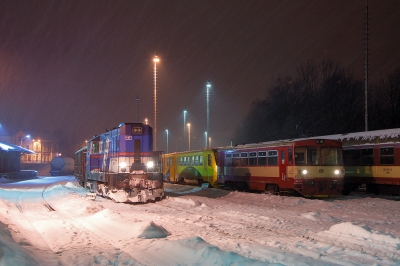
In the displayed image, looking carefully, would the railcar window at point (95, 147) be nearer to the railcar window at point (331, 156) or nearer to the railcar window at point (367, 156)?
the railcar window at point (331, 156)

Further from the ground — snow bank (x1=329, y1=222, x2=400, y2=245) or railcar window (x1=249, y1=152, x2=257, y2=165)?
railcar window (x1=249, y1=152, x2=257, y2=165)

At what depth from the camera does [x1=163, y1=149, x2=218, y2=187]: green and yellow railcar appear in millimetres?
29641

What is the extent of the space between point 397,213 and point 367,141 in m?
10.1

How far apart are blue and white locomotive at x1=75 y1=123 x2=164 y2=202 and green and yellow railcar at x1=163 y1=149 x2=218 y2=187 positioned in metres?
8.09

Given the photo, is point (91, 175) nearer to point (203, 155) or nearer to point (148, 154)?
point (148, 154)

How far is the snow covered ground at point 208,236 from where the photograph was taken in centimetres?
795

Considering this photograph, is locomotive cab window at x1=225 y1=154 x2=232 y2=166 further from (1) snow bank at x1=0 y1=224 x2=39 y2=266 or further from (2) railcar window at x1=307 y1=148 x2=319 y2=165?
(1) snow bank at x1=0 y1=224 x2=39 y2=266

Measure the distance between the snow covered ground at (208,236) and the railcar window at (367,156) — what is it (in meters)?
7.17

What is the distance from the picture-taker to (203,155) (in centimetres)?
3089

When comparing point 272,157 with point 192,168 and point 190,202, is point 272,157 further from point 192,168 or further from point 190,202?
point 192,168

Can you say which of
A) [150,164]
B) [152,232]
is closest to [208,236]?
[152,232]

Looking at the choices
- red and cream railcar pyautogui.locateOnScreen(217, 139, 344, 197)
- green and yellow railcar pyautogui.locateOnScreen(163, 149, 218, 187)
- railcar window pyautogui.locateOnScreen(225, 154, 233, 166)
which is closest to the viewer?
red and cream railcar pyautogui.locateOnScreen(217, 139, 344, 197)

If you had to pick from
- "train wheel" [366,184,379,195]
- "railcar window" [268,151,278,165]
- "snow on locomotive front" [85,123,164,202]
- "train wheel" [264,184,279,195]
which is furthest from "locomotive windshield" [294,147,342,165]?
"snow on locomotive front" [85,123,164,202]

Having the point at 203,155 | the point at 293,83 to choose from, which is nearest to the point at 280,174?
the point at 203,155
